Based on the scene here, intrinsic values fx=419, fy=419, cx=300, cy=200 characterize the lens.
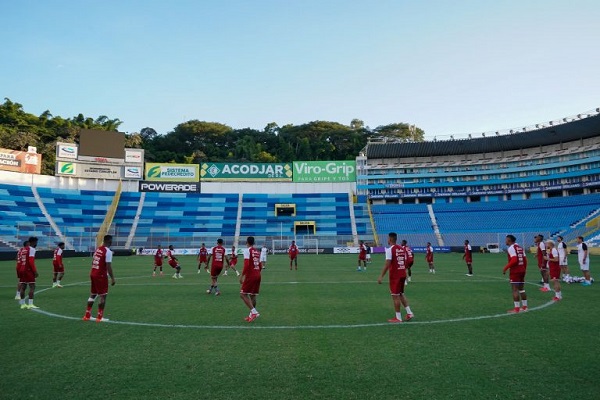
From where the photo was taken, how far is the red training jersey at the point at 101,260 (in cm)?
1086

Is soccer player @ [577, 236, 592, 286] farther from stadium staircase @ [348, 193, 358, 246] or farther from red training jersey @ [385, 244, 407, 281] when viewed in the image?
stadium staircase @ [348, 193, 358, 246]

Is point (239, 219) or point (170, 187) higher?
point (170, 187)

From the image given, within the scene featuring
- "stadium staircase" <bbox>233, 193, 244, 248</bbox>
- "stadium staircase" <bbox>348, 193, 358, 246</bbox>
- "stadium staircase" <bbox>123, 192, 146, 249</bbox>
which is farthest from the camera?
"stadium staircase" <bbox>233, 193, 244, 248</bbox>

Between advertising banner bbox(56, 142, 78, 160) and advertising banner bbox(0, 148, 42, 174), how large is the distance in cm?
355

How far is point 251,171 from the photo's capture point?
78.1 m

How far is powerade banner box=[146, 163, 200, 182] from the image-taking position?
74.8m

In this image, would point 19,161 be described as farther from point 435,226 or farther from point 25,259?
point 435,226

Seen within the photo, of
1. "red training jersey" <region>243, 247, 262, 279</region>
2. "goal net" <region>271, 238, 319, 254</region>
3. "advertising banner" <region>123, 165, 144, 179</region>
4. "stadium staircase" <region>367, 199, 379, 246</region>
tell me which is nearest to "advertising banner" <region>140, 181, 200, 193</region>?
"advertising banner" <region>123, 165, 144, 179</region>

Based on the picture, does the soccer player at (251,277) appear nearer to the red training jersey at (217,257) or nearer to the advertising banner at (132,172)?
the red training jersey at (217,257)

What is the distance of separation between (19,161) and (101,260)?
67547mm

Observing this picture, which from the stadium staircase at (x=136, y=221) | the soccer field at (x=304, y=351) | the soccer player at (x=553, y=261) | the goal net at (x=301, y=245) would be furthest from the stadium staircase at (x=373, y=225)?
the soccer field at (x=304, y=351)

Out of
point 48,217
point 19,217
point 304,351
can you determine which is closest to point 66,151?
point 48,217

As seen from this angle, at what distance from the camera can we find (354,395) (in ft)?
17.6

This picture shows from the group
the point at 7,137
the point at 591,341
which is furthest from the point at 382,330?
the point at 7,137
